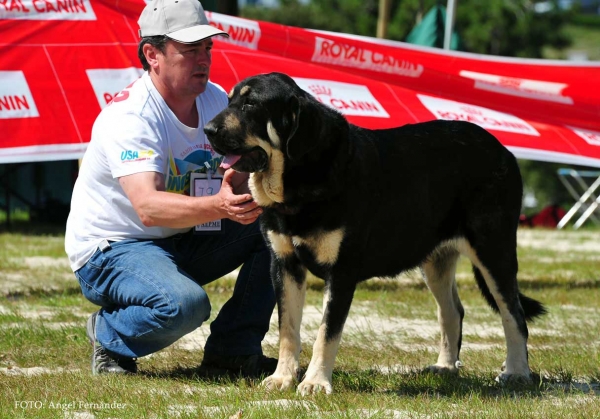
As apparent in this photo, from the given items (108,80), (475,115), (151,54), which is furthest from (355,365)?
(475,115)

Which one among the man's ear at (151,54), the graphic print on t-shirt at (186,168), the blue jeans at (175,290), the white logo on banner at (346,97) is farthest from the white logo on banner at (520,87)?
the man's ear at (151,54)

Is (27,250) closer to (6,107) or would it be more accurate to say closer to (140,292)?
(6,107)

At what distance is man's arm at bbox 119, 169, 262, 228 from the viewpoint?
432cm

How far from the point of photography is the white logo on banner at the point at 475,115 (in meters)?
9.19

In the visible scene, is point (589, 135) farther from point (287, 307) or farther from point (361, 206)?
point (287, 307)

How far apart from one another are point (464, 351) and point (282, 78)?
2476 mm

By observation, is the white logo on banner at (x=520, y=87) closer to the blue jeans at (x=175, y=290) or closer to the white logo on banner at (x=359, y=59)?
the white logo on banner at (x=359, y=59)

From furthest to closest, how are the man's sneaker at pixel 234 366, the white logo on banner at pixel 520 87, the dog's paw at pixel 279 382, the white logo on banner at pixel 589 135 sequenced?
the white logo on banner at pixel 520 87, the white logo on banner at pixel 589 135, the man's sneaker at pixel 234 366, the dog's paw at pixel 279 382

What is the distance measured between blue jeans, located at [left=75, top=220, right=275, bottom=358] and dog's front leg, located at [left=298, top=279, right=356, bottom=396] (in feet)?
2.25

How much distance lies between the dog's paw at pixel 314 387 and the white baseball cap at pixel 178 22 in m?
1.83

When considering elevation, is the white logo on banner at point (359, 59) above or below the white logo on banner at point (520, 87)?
above

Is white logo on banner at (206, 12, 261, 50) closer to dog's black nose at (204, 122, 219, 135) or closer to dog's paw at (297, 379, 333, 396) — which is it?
dog's black nose at (204, 122, 219, 135)

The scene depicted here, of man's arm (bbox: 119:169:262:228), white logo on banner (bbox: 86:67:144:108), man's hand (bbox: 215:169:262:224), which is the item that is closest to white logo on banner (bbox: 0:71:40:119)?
white logo on banner (bbox: 86:67:144:108)

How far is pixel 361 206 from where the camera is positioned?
442 centimetres
